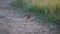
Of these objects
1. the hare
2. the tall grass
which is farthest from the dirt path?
the tall grass

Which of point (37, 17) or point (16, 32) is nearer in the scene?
point (16, 32)

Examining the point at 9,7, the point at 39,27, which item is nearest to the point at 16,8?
the point at 9,7

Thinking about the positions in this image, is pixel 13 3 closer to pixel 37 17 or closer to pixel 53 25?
pixel 37 17

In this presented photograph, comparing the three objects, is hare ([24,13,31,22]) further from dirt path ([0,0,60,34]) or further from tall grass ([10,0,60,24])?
tall grass ([10,0,60,24])

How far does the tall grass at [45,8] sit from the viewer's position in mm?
4332

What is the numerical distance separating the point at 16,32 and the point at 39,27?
582mm

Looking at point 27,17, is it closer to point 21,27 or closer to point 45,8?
point 45,8

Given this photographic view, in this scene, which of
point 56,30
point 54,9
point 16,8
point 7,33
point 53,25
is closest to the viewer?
A: point 7,33

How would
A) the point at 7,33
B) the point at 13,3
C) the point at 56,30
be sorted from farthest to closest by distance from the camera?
the point at 13,3 → the point at 56,30 → the point at 7,33

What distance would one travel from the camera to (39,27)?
3.92m

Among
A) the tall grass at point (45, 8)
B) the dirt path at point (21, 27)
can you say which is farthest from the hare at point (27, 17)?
the tall grass at point (45, 8)

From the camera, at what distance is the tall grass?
433 centimetres

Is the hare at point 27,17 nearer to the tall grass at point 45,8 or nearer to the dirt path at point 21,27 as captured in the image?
the dirt path at point 21,27

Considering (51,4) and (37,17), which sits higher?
(51,4)
